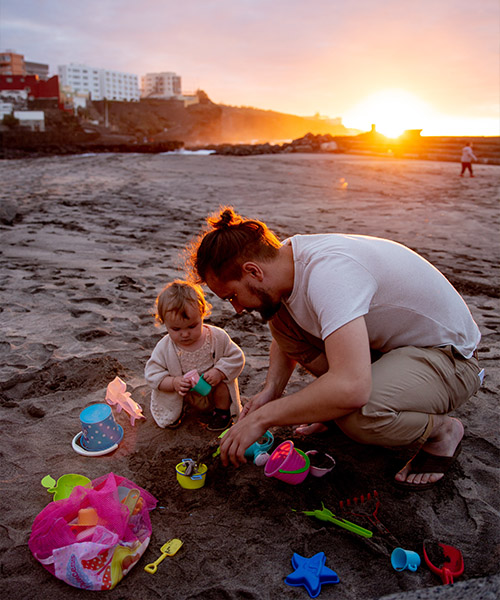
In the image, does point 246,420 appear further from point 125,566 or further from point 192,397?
point 192,397

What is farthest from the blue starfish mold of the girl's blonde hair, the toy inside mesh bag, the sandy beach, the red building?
the red building

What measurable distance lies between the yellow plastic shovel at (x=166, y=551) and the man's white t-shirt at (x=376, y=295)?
3.16ft

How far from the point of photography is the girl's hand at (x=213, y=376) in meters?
2.44

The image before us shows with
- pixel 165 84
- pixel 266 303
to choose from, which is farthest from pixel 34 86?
pixel 165 84

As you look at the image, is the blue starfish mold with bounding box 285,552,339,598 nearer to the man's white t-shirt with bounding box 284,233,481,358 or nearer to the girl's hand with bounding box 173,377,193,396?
the man's white t-shirt with bounding box 284,233,481,358

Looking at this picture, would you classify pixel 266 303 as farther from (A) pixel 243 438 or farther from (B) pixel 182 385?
(B) pixel 182 385

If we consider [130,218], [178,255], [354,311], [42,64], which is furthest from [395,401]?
[42,64]

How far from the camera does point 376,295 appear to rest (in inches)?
70.7

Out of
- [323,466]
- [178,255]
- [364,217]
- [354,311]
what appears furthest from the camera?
[364,217]

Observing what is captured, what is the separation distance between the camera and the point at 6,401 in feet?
8.45

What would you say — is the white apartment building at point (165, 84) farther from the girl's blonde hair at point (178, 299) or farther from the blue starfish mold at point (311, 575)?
the blue starfish mold at point (311, 575)

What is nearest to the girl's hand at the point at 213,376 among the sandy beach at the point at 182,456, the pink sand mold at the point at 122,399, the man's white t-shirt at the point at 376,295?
the sandy beach at the point at 182,456

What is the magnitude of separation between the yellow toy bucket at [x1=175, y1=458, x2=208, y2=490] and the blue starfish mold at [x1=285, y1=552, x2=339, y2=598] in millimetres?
564

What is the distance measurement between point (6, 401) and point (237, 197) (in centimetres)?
826
